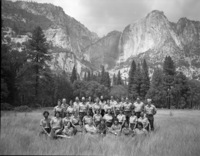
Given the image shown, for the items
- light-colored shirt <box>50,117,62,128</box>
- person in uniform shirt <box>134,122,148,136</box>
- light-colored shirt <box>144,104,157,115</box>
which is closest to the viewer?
light-colored shirt <box>50,117,62,128</box>

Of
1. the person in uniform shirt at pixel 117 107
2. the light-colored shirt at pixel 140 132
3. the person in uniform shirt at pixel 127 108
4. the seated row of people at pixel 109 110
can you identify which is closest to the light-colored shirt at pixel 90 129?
the seated row of people at pixel 109 110

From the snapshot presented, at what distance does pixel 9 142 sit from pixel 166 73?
48130 millimetres

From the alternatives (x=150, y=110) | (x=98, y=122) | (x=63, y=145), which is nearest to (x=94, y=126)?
(x=98, y=122)

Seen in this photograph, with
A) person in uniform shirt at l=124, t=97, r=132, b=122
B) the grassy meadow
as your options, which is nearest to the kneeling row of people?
person in uniform shirt at l=124, t=97, r=132, b=122

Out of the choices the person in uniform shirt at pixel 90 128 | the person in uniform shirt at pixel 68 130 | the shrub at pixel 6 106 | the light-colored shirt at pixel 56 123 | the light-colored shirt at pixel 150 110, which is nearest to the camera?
the shrub at pixel 6 106

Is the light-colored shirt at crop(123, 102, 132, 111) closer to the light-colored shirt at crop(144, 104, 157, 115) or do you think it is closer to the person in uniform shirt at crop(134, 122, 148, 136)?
the light-colored shirt at crop(144, 104, 157, 115)

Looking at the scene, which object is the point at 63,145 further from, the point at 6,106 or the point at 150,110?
the point at 150,110

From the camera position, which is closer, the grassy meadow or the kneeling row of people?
the grassy meadow

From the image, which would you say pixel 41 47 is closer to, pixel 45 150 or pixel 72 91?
pixel 45 150

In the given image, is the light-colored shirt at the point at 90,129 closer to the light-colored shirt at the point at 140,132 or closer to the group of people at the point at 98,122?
the group of people at the point at 98,122

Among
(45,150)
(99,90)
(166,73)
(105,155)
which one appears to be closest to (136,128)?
(105,155)

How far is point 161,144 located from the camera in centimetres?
688

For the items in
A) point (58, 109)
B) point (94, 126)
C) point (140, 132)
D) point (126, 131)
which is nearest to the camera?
point (140, 132)

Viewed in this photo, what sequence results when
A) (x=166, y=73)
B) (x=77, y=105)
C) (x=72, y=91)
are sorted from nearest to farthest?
(x=77, y=105), (x=166, y=73), (x=72, y=91)
